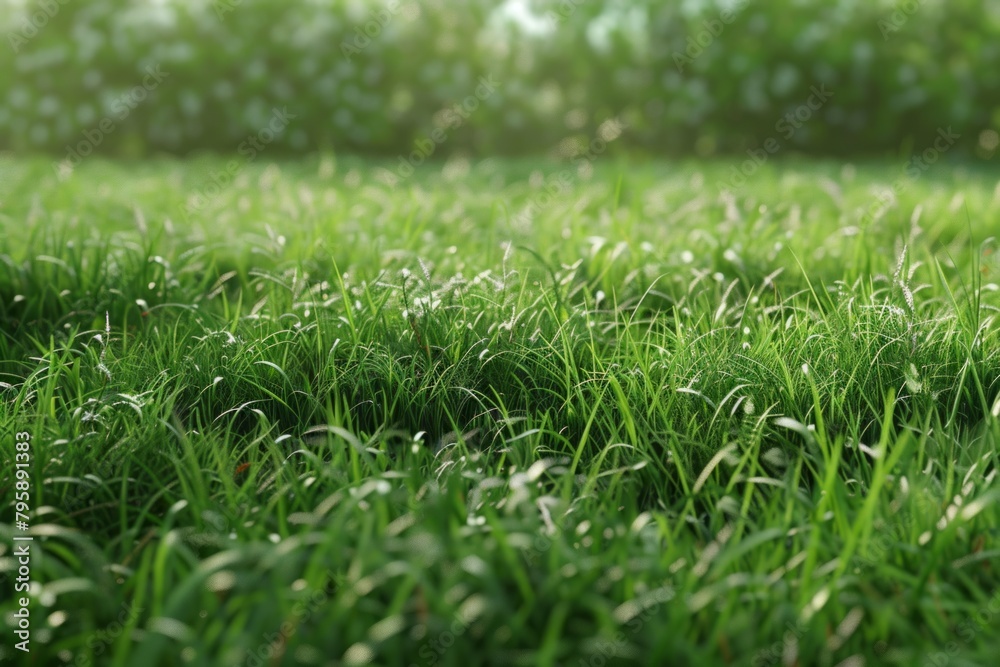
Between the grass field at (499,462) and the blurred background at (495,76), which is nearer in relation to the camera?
the grass field at (499,462)

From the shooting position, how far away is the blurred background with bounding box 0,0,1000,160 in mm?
8523

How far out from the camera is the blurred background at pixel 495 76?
8.52 m

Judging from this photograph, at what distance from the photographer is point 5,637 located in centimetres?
138

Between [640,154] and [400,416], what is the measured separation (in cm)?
771

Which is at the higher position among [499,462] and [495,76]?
[495,76]

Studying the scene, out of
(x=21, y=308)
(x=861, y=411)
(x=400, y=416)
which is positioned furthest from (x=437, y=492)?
(x=21, y=308)

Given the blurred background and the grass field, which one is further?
the blurred background

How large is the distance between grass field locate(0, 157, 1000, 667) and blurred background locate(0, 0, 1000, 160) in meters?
5.87

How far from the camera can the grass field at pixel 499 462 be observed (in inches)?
53.2

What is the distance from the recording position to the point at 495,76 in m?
9.26

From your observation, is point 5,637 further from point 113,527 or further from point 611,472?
point 611,472

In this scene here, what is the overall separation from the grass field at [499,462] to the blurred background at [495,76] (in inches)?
231

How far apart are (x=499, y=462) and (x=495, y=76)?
7957 millimetres

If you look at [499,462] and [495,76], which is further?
[495,76]
